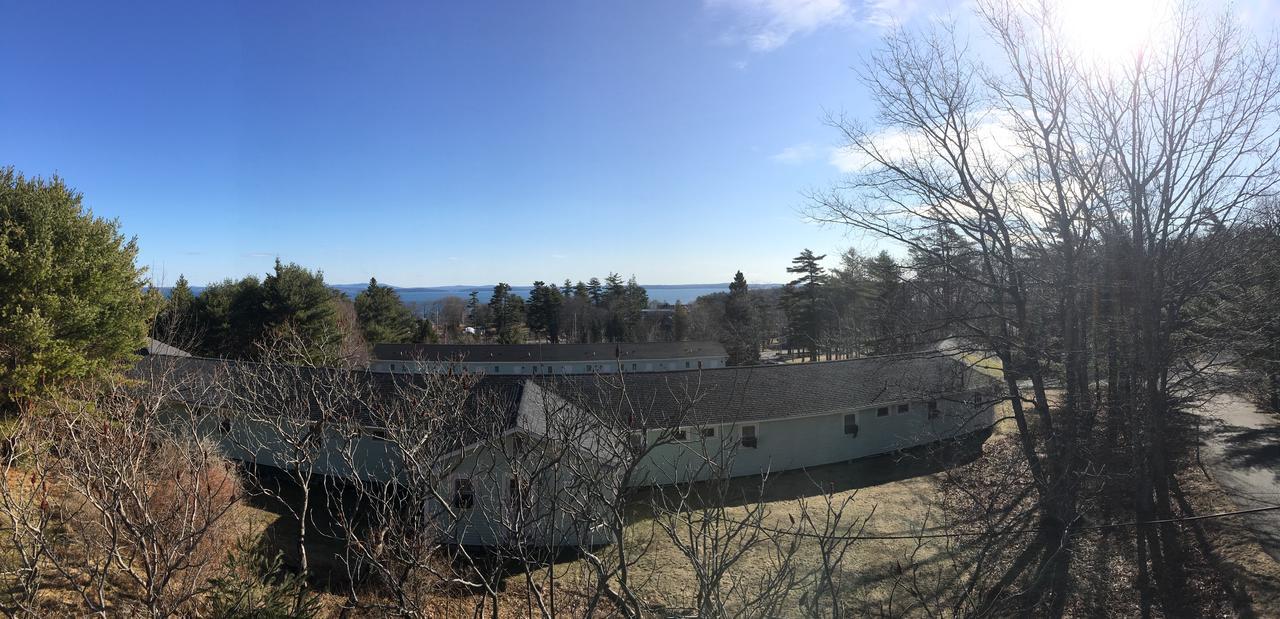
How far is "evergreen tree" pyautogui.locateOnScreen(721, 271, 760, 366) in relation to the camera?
133 ft

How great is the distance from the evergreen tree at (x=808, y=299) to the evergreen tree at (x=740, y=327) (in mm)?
3679

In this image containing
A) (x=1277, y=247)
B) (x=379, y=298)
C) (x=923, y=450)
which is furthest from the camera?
(x=379, y=298)

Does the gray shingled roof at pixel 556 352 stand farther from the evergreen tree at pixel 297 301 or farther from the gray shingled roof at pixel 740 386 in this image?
the gray shingled roof at pixel 740 386

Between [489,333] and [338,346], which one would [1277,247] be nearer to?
[338,346]

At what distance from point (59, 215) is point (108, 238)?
118 centimetres

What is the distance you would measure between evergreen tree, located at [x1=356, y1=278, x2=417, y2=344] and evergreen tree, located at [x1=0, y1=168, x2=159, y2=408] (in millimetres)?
25275

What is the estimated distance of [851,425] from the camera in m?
17.9

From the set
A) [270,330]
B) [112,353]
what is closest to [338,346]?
[270,330]

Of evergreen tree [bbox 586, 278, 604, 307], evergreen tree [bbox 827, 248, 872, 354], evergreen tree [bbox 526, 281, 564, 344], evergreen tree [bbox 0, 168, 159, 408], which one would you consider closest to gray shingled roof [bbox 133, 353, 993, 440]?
evergreen tree [bbox 0, 168, 159, 408]

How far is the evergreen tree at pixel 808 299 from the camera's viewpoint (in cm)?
3869

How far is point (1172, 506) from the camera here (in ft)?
41.4

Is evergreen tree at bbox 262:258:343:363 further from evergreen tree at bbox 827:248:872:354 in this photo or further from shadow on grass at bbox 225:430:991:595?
evergreen tree at bbox 827:248:872:354

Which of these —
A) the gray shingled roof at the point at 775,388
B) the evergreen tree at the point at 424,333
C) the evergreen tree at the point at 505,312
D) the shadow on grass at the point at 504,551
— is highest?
the evergreen tree at the point at 505,312

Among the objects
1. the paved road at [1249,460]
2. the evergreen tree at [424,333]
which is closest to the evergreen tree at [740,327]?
the paved road at [1249,460]
